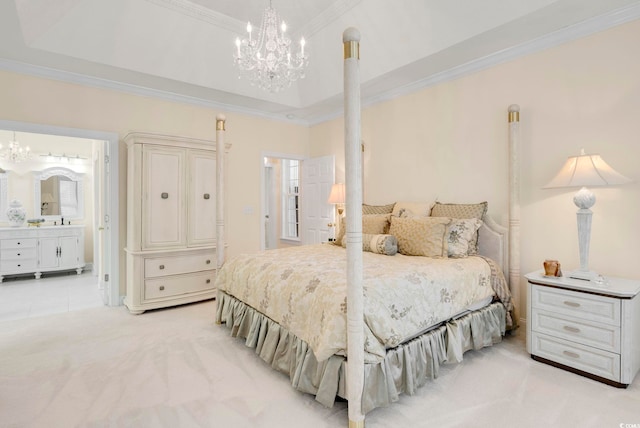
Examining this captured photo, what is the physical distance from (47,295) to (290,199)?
3.98m

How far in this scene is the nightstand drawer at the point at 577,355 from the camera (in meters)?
2.06

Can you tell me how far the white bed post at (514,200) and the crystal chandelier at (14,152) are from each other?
700 centimetres

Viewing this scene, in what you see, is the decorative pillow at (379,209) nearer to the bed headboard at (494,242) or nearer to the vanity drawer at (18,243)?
the bed headboard at (494,242)

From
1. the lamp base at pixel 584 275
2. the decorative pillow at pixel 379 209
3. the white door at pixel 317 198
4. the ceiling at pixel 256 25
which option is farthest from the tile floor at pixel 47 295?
the lamp base at pixel 584 275

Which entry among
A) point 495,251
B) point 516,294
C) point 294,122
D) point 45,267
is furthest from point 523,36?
point 45,267

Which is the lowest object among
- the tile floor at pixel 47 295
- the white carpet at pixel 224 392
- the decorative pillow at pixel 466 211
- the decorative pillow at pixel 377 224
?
the white carpet at pixel 224 392

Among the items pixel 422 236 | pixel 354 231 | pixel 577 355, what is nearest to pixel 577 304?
pixel 577 355

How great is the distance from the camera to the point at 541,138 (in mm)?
2842

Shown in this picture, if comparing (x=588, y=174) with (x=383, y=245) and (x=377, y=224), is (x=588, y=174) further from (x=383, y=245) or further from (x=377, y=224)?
(x=377, y=224)

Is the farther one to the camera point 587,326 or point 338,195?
point 338,195

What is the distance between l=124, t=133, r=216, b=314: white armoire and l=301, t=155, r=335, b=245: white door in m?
1.73

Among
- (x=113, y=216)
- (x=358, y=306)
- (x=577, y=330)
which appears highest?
(x=113, y=216)

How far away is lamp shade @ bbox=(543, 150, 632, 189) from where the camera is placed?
7.38 ft

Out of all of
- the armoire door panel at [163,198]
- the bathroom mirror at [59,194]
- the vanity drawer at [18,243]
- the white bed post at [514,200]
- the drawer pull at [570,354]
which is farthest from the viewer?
the bathroom mirror at [59,194]
